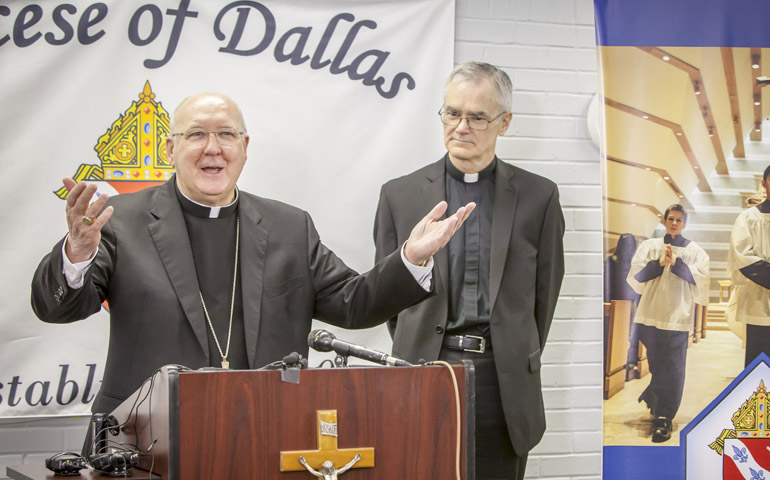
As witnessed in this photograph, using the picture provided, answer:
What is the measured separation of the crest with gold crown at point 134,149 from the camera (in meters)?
3.39

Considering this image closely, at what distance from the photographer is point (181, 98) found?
3455 millimetres

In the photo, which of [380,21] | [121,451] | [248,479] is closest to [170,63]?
[380,21]

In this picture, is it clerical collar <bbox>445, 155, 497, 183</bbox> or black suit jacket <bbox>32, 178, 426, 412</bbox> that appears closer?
black suit jacket <bbox>32, 178, 426, 412</bbox>

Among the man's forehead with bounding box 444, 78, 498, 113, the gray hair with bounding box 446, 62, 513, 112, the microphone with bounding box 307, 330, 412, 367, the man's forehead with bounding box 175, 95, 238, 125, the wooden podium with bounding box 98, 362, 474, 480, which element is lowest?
the wooden podium with bounding box 98, 362, 474, 480

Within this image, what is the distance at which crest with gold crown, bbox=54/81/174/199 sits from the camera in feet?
11.1

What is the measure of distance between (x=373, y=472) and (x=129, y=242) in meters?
1.20

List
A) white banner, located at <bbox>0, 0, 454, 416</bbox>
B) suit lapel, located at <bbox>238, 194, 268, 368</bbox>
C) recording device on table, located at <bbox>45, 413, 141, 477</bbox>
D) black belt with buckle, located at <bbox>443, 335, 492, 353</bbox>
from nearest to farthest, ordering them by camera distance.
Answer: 1. recording device on table, located at <bbox>45, 413, 141, 477</bbox>
2. suit lapel, located at <bbox>238, 194, 268, 368</bbox>
3. black belt with buckle, located at <bbox>443, 335, 492, 353</bbox>
4. white banner, located at <bbox>0, 0, 454, 416</bbox>

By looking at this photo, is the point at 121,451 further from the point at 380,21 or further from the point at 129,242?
the point at 380,21

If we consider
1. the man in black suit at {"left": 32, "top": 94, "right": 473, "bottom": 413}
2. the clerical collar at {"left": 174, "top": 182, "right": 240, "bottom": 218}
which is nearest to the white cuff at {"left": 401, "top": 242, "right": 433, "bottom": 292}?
the man in black suit at {"left": 32, "top": 94, "right": 473, "bottom": 413}

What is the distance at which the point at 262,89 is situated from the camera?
3.52 m

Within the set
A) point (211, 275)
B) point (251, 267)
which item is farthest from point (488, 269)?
A: point (211, 275)

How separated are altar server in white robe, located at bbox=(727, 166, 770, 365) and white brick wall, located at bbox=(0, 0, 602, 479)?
769 mm

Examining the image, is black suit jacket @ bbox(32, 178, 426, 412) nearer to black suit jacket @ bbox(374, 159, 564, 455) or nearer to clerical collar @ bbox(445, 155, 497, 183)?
black suit jacket @ bbox(374, 159, 564, 455)

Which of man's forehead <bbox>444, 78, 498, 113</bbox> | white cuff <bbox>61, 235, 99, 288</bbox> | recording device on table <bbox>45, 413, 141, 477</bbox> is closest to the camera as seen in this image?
recording device on table <bbox>45, 413, 141, 477</bbox>
